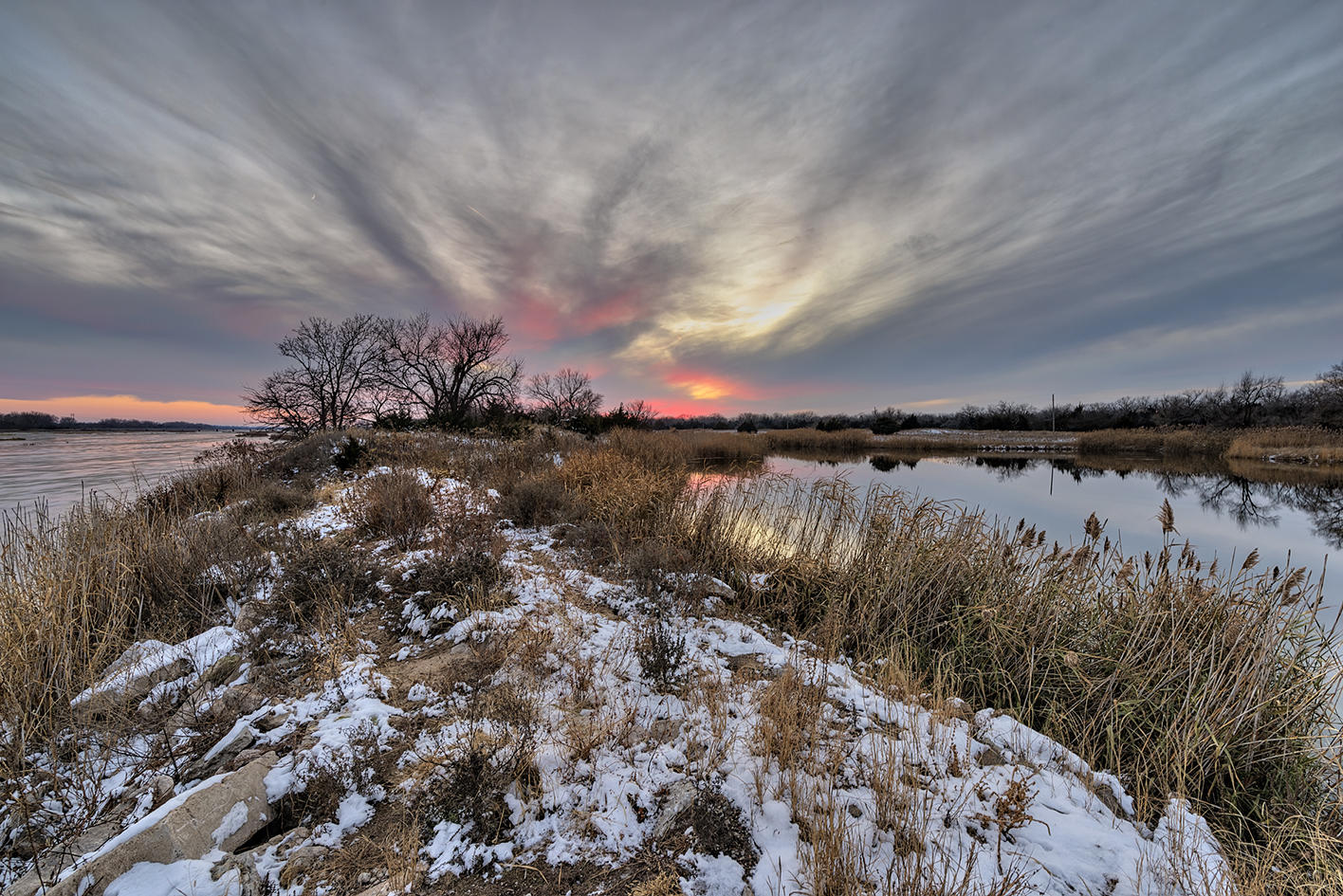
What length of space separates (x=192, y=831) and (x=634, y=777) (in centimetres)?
202

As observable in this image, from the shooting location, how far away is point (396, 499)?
6.98 m

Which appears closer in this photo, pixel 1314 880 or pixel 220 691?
pixel 1314 880

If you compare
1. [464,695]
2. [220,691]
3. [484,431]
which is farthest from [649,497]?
[484,431]

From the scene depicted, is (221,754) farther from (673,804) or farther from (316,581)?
(673,804)

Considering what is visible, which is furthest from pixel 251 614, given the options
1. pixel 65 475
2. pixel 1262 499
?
pixel 1262 499

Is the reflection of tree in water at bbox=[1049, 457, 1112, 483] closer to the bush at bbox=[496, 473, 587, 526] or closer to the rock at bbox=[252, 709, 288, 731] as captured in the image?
the bush at bbox=[496, 473, 587, 526]

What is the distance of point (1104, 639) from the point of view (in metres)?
4.07

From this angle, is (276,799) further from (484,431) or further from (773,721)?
(484,431)

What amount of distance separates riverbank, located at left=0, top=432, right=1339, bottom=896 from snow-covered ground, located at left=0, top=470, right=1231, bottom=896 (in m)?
0.02

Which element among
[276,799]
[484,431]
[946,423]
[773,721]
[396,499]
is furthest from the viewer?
[946,423]

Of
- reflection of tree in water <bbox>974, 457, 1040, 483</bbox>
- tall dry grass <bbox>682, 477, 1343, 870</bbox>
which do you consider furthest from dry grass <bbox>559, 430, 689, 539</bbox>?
reflection of tree in water <bbox>974, 457, 1040, 483</bbox>

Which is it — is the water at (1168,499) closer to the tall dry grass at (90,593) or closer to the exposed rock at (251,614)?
the exposed rock at (251,614)

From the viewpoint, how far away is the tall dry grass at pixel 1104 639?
9.62 feet

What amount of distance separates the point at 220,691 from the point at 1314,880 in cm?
642
